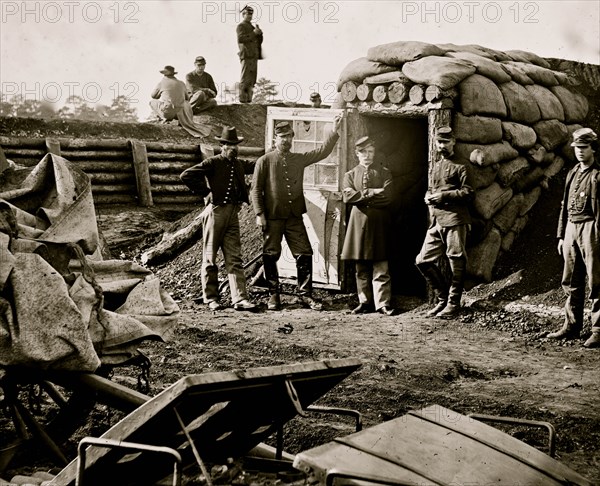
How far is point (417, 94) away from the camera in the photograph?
396 inches

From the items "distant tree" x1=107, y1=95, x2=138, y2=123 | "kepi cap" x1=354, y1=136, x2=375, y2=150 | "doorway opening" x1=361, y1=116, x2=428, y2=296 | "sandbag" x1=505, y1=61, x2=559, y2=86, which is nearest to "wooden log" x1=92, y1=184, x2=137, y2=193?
"doorway opening" x1=361, y1=116, x2=428, y2=296

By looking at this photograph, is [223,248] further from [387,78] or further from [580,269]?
[580,269]

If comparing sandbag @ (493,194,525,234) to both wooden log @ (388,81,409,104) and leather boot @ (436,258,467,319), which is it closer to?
leather boot @ (436,258,467,319)

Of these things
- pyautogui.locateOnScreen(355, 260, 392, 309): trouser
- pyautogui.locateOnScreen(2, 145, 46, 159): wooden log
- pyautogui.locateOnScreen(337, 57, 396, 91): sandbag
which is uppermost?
pyautogui.locateOnScreen(337, 57, 396, 91): sandbag

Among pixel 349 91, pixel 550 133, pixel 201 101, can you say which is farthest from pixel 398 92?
pixel 201 101

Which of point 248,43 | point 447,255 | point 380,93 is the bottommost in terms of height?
point 447,255

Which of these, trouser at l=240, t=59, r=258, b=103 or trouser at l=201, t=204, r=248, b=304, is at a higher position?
trouser at l=240, t=59, r=258, b=103

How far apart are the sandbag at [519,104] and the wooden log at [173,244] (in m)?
5.01

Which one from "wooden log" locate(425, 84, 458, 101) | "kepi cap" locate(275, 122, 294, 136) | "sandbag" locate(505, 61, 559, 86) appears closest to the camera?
"wooden log" locate(425, 84, 458, 101)


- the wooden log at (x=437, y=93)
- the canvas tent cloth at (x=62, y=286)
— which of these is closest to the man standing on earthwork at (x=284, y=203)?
the wooden log at (x=437, y=93)

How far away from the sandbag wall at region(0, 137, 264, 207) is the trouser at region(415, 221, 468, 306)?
690cm

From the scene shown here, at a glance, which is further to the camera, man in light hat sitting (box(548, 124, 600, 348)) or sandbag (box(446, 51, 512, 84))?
sandbag (box(446, 51, 512, 84))

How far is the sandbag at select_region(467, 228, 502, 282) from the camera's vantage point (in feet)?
33.8

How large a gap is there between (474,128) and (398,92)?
102cm
